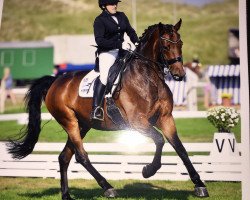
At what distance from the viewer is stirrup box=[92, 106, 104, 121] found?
6.58 meters

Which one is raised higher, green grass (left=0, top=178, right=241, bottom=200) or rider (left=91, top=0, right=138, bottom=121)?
rider (left=91, top=0, right=138, bottom=121)

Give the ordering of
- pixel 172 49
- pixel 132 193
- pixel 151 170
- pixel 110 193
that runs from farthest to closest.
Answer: pixel 132 193
pixel 110 193
pixel 151 170
pixel 172 49

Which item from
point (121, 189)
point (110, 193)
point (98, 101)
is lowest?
point (121, 189)

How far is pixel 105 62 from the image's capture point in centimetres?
648

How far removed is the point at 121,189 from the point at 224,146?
6.60ft

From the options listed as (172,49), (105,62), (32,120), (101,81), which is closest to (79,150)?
(101,81)

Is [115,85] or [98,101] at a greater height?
[115,85]

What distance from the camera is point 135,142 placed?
8.98m

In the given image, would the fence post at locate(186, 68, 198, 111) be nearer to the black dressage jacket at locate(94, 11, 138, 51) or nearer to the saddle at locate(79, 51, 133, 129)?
the black dressage jacket at locate(94, 11, 138, 51)

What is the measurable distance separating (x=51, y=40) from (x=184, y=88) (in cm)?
1512

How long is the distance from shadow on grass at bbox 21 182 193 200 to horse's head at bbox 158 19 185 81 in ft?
5.89

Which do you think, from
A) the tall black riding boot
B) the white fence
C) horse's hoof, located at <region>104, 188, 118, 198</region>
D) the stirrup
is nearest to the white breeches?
the tall black riding boot

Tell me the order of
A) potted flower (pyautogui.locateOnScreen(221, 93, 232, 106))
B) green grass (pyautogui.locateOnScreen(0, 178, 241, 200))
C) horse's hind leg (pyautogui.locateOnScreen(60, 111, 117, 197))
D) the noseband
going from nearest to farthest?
the noseband → horse's hind leg (pyautogui.locateOnScreen(60, 111, 117, 197)) → green grass (pyautogui.locateOnScreen(0, 178, 241, 200)) → potted flower (pyautogui.locateOnScreen(221, 93, 232, 106))

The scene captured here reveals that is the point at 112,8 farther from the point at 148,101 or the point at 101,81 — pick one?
the point at 148,101
